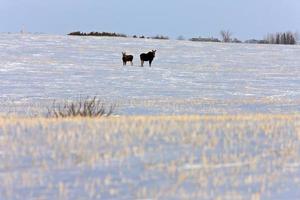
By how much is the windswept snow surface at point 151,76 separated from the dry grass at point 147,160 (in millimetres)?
9416

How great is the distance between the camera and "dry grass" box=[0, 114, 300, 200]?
4852 millimetres

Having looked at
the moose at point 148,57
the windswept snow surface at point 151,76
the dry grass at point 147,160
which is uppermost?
the dry grass at point 147,160

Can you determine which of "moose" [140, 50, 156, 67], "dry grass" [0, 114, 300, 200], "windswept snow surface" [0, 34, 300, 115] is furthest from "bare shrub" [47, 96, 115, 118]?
"moose" [140, 50, 156, 67]

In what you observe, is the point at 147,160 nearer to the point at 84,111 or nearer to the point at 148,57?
the point at 84,111

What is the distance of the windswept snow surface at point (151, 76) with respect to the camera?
867 inches

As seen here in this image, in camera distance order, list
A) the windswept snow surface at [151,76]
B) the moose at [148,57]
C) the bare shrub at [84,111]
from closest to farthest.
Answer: the bare shrub at [84,111] → the windswept snow surface at [151,76] → the moose at [148,57]

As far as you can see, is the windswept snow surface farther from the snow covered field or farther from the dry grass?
the dry grass

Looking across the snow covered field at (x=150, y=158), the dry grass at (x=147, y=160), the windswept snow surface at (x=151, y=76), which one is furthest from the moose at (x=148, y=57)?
the dry grass at (x=147, y=160)

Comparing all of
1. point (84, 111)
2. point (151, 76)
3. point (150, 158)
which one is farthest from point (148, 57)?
point (150, 158)

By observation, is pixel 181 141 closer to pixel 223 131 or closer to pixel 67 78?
pixel 223 131

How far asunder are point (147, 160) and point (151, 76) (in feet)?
86.8

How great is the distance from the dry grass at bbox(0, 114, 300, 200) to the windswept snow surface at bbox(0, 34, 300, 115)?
9416 mm

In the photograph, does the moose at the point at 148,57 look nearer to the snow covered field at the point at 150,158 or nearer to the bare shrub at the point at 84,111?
the bare shrub at the point at 84,111

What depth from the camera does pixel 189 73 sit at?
112ft
